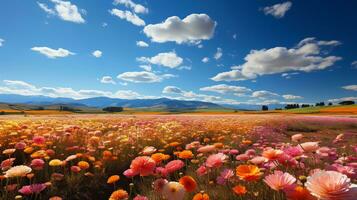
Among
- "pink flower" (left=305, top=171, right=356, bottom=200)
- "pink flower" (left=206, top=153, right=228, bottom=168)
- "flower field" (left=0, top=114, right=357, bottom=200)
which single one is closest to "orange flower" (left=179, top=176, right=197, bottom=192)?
"flower field" (left=0, top=114, right=357, bottom=200)

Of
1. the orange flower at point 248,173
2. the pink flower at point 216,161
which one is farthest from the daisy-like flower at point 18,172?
the orange flower at point 248,173

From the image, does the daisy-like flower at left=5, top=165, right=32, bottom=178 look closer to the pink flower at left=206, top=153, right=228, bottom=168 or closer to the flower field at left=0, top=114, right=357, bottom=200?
the flower field at left=0, top=114, right=357, bottom=200

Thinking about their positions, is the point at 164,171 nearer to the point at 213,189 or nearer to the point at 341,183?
the point at 213,189

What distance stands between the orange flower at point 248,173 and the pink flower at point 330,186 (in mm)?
490

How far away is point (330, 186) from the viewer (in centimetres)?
149

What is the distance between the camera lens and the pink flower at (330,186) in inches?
58.1

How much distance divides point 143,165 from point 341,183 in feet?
4.67

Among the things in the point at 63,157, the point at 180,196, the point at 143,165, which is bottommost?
the point at 63,157

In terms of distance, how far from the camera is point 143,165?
7.54 ft

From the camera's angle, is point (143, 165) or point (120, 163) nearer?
point (143, 165)

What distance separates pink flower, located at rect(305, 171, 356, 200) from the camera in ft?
4.84

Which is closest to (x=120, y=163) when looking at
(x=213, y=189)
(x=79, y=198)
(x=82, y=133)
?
(x=79, y=198)

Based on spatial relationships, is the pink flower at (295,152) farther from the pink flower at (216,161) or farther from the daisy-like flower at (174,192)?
the daisy-like flower at (174,192)

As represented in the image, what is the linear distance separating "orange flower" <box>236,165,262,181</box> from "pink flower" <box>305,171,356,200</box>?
19.3 inches
